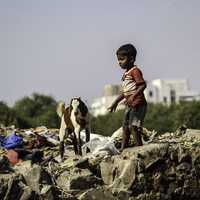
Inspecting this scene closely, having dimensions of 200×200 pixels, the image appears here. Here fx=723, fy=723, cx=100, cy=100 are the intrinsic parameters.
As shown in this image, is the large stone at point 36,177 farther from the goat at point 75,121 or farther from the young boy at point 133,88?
the goat at point 75,121

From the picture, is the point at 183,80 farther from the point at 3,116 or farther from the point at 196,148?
the point at 196,148

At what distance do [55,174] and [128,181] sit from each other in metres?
1.15

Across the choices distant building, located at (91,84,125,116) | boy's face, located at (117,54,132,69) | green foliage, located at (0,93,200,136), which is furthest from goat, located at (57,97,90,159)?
distant building, located at (91,84,125,116)

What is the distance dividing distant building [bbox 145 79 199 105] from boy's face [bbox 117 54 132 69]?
140 metres

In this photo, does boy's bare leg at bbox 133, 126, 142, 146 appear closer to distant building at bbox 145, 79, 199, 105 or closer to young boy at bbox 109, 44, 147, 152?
young boy at bbox 109, 44, 147, 152

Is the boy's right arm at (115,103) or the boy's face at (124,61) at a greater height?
the boy's face at (124,61)

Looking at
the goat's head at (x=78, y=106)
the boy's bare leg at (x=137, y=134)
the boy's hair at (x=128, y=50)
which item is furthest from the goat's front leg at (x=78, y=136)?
the boy's hair at (x=128, y=50)

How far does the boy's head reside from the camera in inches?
428

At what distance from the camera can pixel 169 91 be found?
157875mm

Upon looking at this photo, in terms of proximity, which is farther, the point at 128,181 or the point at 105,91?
the point at 105,91

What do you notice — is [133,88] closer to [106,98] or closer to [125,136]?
[125,136]

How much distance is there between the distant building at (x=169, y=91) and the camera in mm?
153625

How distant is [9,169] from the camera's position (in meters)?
9.80

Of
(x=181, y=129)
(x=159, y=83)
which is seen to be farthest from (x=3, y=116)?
(x=159, y=83)
